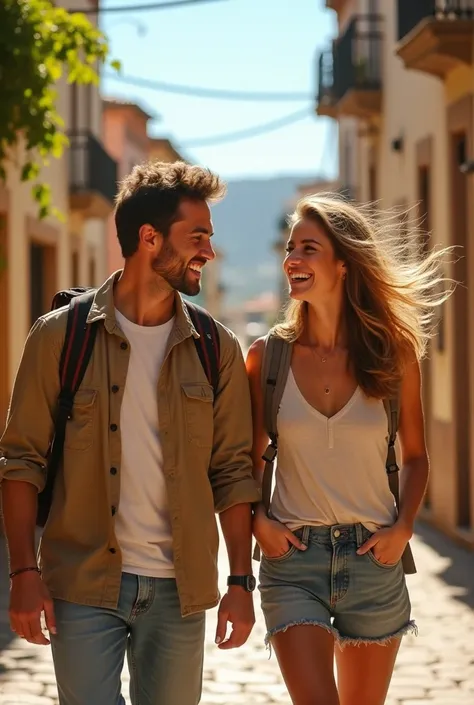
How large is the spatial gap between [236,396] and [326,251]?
0.71 m

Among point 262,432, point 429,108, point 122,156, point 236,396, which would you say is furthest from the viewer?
point 122,156

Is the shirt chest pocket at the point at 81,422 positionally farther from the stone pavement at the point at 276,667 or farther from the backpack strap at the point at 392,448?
the stone pavement at the point at 276,667

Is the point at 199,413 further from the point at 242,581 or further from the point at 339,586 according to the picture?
the point at 339,586

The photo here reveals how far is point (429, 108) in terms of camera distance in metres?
14.7

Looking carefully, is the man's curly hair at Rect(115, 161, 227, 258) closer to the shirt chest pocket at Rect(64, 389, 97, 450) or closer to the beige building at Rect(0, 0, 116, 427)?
the shirt chest pocket at Rect(64, 389, 97, 450)

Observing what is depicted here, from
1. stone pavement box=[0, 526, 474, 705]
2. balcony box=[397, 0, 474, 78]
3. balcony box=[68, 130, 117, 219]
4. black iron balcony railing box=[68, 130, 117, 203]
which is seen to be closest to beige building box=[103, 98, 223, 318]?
balcony box=[68, 130, 117, 219]

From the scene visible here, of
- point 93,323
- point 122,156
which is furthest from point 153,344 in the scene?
point 122,156

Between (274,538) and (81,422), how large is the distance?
837mm

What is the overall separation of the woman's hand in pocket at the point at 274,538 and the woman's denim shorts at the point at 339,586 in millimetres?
26

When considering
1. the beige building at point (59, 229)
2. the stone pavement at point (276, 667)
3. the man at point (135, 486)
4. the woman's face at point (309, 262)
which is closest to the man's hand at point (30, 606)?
the man at point (135, 486)

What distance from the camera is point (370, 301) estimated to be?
4.96 meters

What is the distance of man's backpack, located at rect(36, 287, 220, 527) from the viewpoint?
410 centimetres

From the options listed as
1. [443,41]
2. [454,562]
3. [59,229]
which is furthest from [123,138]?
[454,562]

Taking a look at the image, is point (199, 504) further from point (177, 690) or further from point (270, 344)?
point (270, 344)
